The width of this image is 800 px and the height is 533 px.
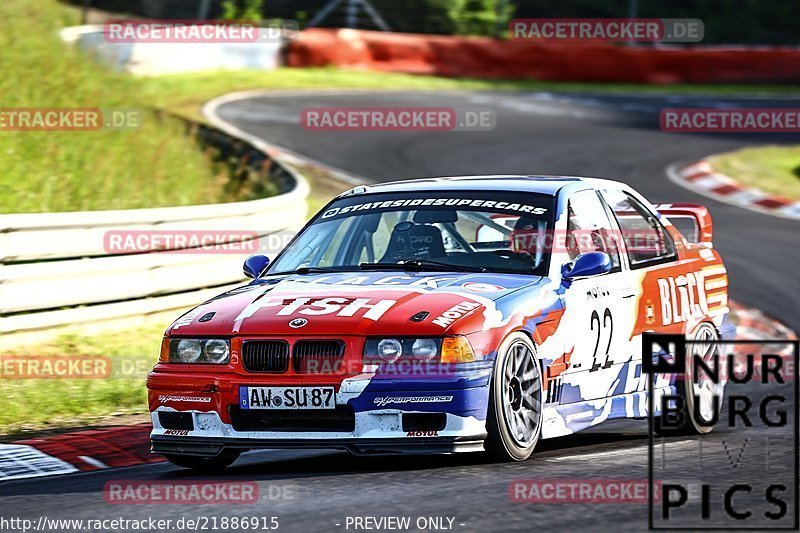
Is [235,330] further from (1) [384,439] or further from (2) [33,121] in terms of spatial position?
(2) [33,121]

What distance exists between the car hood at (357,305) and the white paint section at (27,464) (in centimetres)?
92

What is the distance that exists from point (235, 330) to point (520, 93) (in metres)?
23.3

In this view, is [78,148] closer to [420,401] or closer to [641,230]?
[641,230]

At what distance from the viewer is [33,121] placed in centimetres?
1383

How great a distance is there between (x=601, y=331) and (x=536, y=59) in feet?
82.5

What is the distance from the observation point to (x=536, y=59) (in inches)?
1259

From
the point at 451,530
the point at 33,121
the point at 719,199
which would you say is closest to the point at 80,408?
the point at 451,530

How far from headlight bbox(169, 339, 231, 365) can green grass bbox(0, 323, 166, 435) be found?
185 centimetres

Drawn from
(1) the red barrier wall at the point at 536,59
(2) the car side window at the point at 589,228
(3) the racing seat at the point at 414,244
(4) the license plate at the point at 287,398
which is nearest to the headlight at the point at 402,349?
(4) the license plate at the point at 287,398

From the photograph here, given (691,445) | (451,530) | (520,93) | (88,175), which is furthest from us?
(520,93)

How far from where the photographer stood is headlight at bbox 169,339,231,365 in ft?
21.5

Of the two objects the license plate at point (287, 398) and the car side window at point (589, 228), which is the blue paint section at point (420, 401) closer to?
the license plate at point (287, 398)

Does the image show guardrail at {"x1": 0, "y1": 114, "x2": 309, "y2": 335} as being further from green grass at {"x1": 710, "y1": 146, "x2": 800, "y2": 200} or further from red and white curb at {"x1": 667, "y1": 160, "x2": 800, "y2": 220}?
green grass at {"x1": 710, "y1": 146, "x2": 800, "y2": 200}

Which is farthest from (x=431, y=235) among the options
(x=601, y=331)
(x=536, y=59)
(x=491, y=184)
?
(x=536, y=59)
